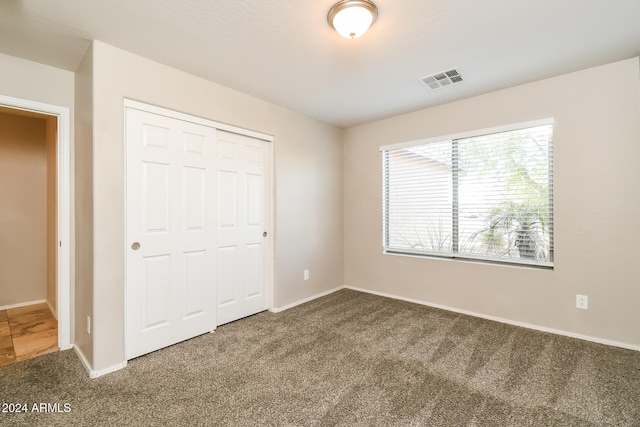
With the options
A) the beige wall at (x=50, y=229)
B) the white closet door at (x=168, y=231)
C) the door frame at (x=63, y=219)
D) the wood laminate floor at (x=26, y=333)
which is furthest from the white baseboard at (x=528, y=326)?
the beige wall at (x=50, y=229)

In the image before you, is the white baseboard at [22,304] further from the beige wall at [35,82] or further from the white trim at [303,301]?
the white trim at [303,301]

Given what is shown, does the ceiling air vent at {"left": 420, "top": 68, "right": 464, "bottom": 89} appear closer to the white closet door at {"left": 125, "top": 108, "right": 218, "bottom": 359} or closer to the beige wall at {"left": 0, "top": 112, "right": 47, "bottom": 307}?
the white closet door at {"left": 125, "top": 108, "right": 218, "bottom": 359}

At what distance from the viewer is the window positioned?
296 centimetres

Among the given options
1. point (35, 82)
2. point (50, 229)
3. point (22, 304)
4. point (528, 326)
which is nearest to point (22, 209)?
point (50, 229)

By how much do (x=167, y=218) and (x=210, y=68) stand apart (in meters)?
1.42

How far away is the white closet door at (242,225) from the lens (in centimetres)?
306

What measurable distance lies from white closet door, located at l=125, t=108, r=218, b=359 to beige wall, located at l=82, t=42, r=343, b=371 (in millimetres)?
115

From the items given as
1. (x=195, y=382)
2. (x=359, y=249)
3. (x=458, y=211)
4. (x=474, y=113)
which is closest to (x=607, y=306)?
(x=458, y=211)

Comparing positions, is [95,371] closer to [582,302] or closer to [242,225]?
[242,225]

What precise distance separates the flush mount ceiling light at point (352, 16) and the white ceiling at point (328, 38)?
0.20ft

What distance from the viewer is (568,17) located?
1922 millimetres

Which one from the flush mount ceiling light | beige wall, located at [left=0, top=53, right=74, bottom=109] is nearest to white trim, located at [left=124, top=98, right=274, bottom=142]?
beige wall, located at [left=0, top=53, right=74, bottom=109]

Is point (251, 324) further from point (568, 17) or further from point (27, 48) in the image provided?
point (568, 17)

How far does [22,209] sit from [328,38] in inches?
172
